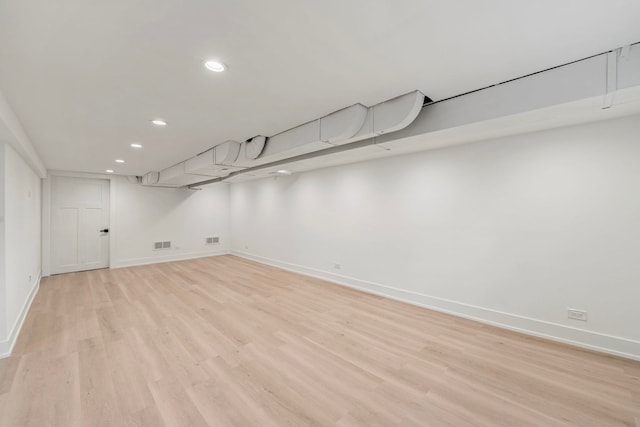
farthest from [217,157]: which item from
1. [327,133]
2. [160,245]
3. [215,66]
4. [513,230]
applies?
[160,245]

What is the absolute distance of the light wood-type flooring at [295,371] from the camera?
183 centimetres

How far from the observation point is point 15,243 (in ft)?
10.3

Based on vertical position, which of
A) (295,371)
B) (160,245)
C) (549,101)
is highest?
(549,101)

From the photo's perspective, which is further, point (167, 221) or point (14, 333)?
point (167, 221)

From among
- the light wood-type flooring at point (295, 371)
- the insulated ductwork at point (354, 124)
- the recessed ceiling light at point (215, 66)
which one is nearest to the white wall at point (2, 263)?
the light wood-type flooring at point (295, 371)

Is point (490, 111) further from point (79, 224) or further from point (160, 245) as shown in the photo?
point (79, 224)

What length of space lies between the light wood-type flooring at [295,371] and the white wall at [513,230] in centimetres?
35

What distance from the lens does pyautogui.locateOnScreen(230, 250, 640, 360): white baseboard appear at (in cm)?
256

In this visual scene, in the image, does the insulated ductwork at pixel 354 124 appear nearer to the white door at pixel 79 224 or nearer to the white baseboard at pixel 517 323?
the white baseboard at pixel 517 323

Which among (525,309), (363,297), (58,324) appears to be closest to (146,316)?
(58,324)

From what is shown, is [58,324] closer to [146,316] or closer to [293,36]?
[146,316]

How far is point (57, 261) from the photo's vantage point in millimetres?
5910

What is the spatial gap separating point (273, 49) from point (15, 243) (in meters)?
4.05

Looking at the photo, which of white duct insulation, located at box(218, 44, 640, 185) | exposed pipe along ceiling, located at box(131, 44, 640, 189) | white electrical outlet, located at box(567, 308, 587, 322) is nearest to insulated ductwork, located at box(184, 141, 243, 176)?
exposed pipe along ceiling, located at box(131, 44, 640, 189)
